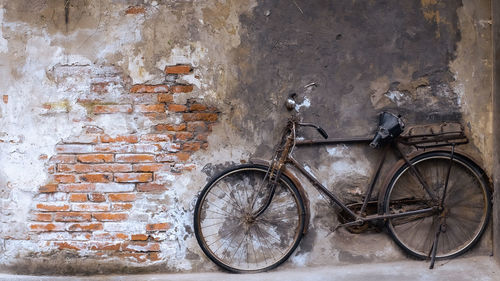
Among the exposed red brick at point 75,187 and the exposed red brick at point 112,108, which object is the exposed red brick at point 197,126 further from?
the exposed red brick at point 75,187

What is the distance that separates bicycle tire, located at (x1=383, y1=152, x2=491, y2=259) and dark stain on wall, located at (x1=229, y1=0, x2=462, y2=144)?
1.49 ft

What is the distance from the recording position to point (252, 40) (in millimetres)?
4191

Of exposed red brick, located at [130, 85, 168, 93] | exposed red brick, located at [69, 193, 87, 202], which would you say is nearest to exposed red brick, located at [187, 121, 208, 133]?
exposed red brick, located at [130, 85, 168, 93]

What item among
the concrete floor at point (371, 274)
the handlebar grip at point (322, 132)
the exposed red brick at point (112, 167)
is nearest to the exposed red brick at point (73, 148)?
the exposed red brick at point (112, 167)

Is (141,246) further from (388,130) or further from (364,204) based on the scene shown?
(388,130)

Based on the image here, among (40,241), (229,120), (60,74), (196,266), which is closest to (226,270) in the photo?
(196,266)

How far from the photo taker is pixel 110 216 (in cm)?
423

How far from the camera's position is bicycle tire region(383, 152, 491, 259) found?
13.9ft

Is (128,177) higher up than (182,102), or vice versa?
(182,102)

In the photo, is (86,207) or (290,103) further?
(86,207)

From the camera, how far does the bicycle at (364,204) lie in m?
4.14

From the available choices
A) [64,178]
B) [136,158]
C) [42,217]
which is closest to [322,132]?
[136,158]

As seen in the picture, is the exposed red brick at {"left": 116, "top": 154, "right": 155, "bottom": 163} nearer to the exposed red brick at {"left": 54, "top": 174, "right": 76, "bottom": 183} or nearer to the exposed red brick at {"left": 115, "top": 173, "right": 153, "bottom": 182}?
the exposed red brick at {"left": 115, "top": 173, "right": 153, "bottom": 182}

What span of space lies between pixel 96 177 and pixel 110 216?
34cm
